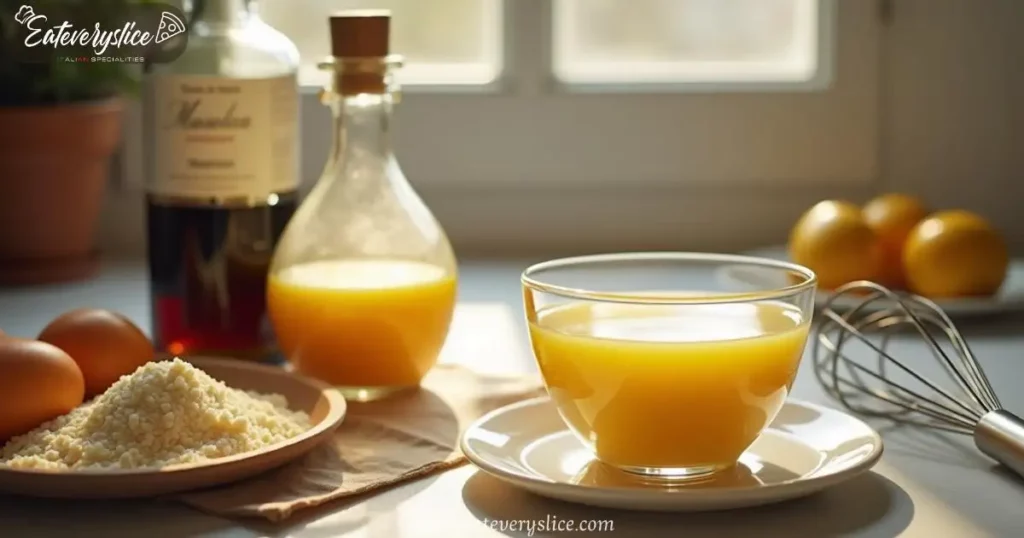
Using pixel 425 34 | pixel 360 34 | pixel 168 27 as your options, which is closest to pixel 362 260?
pixel 360 34

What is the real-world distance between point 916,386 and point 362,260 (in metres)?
0.39

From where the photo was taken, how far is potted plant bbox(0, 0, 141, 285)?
1.22 m

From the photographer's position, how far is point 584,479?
0.67 metres

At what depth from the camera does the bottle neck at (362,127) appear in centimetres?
90

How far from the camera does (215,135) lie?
3.04 ft

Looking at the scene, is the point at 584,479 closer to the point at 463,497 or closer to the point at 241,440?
the point at 463,497

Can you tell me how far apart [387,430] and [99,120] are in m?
0.59

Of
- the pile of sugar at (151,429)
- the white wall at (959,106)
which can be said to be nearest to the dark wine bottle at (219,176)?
the pile of sugar at (151,429)

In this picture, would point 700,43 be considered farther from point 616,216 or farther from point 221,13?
point 221,13

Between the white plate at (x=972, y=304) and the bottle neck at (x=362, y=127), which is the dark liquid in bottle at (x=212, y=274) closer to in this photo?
the bottle neck at (x=362, y=127)

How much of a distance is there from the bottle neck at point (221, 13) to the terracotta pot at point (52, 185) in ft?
1.05

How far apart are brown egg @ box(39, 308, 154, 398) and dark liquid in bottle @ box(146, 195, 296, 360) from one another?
119 millimetres

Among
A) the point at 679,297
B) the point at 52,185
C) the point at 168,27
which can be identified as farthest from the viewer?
the point at 52,185

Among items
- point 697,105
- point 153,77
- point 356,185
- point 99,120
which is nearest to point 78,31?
point 99,120
